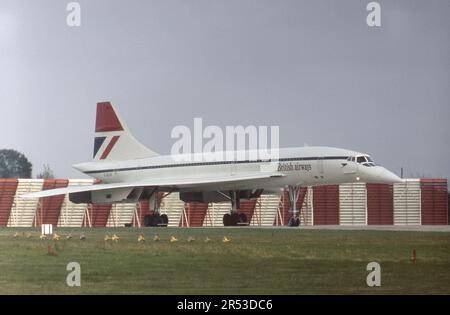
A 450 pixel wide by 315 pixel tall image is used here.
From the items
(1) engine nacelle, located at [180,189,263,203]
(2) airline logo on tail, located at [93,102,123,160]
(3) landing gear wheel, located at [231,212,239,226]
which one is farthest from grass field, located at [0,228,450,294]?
(2) airline logo on tail, located at [93,102,123,160]

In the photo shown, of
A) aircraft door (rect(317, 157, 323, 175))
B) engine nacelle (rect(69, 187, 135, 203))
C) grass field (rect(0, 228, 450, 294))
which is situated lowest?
grass field (rect(0, 228, 450, 294))

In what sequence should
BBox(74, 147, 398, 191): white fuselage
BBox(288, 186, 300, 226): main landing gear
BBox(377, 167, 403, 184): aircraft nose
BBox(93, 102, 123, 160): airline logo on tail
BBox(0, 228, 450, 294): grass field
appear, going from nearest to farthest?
BBox(0, 228, 450, 294): grass field
BBox(74, 147, 398, 191): white fuselage
BBox(288, 186, 300, 226): main landing gear
BBox(377, 167, 403, 184): aircraft nose
BBox(93, 102, 123, 160): airline logo on tail

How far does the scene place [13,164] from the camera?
85.1m

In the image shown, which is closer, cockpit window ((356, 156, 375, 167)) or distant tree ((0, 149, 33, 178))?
cockpit window ((356, 156, 375, 167))

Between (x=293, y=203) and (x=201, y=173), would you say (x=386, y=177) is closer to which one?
(x=293, y=203)

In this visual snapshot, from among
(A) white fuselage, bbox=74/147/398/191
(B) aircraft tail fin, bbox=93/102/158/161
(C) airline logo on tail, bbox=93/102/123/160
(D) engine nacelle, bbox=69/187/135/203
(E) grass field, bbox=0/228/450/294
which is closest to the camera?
(E) grass field, bbox=0/228/450/294

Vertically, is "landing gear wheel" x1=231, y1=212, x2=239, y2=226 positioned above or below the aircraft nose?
below

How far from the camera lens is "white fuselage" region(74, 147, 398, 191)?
47031mm

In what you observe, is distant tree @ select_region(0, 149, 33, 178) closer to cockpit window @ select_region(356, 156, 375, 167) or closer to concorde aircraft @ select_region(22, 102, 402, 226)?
concorde aircraft @ select_region(22, 102, 402, 226)

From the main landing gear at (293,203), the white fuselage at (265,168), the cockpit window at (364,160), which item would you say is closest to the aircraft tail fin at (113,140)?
the white fuselage at (265,168)

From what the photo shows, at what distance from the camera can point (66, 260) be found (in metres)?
24.1

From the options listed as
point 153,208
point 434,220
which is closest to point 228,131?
point 153,208
